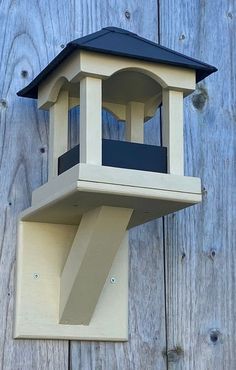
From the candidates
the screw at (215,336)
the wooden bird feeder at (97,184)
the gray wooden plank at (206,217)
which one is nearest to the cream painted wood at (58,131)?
the wooden bird feeder at (97,184)

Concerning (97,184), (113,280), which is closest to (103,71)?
(97,184)

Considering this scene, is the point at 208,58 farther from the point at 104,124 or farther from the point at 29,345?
the point at 29,345

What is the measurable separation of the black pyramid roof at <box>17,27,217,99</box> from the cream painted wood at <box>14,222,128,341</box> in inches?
8.7

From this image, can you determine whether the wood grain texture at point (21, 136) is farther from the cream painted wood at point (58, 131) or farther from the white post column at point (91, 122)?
the white post column at point (91, 122)

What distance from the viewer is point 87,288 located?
1.19 meters

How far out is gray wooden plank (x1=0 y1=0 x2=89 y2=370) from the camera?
48.0 inches

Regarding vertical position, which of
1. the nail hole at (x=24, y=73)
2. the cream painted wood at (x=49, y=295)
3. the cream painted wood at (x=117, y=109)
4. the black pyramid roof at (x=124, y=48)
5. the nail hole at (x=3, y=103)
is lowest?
the cream painted wood at (x=49, y=295)

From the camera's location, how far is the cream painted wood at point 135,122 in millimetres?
1245

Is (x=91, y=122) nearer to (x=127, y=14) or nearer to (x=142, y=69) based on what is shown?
(x=142, y=69)

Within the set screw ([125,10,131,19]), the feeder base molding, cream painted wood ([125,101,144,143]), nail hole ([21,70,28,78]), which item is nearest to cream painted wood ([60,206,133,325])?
the feeder base molding

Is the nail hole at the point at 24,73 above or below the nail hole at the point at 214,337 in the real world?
above

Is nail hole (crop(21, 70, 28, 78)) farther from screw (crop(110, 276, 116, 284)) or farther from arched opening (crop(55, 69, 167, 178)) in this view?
screw (crop(110, 276, 116, 284))

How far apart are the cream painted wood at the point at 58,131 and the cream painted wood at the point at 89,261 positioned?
9 cm

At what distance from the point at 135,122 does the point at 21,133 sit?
0.16 m
